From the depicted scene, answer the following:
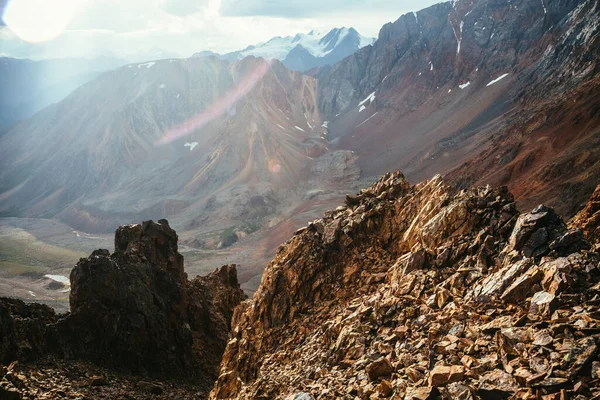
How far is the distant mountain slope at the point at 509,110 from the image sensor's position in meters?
69.9

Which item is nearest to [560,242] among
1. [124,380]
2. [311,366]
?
[311,366]

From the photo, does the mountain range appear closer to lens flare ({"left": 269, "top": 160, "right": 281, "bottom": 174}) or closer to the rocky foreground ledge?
lens flare ({"left": 269, "top": 160, "right": 281, "bottom": 174})

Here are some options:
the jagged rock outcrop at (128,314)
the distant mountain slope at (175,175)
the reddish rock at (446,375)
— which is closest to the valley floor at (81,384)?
the jagged rock outcrop at (128,314)

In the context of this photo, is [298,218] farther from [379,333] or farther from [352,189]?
[379,333]

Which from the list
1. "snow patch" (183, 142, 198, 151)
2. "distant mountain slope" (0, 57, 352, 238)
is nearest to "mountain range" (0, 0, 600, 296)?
"distant mountain slope" (0, 57, 352, 238)

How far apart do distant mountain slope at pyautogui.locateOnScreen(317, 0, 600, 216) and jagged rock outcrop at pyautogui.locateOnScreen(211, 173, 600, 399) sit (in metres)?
42.3

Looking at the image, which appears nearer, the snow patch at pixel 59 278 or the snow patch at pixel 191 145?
the snow patch at pixel 59 278

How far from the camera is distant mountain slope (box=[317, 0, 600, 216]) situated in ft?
229

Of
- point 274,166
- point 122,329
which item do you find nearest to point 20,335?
point 122,329

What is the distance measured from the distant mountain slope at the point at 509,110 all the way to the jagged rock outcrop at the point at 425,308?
42307 mm

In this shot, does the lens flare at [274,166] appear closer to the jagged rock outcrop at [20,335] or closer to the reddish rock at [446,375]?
the jagged rock outcrop at [20,335]

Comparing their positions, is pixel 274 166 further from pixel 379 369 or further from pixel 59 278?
pixel 379 369

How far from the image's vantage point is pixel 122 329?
2970cm

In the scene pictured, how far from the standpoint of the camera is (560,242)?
1323cm
